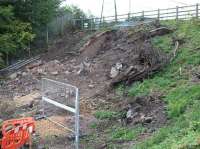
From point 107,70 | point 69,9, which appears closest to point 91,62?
point 107,70

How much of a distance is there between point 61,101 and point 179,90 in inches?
222

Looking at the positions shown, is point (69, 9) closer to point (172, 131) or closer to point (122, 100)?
point (122, 100)

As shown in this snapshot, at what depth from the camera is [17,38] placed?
40312 mm

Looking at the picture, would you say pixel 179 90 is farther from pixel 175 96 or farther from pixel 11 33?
pixel 11 33

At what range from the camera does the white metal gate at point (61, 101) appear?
48.2ft

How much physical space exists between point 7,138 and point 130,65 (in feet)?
43.5

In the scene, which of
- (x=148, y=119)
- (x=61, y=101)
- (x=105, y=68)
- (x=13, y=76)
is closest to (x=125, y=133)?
(x=148, y=119)

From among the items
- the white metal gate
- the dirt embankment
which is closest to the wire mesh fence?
the white metal gate

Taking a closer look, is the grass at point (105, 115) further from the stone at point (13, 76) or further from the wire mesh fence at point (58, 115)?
the stone at point (13, 76)

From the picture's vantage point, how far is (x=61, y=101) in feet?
53.8

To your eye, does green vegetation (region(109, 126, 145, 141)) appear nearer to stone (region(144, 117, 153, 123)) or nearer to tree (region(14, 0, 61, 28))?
stone (region(144, 117, 153, 123))

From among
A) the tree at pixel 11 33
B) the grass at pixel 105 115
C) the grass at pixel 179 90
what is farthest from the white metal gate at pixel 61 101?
the tree at pixel 11 33

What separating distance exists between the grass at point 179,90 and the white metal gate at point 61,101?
2054 millimetres

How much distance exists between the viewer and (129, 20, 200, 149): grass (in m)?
12.9
